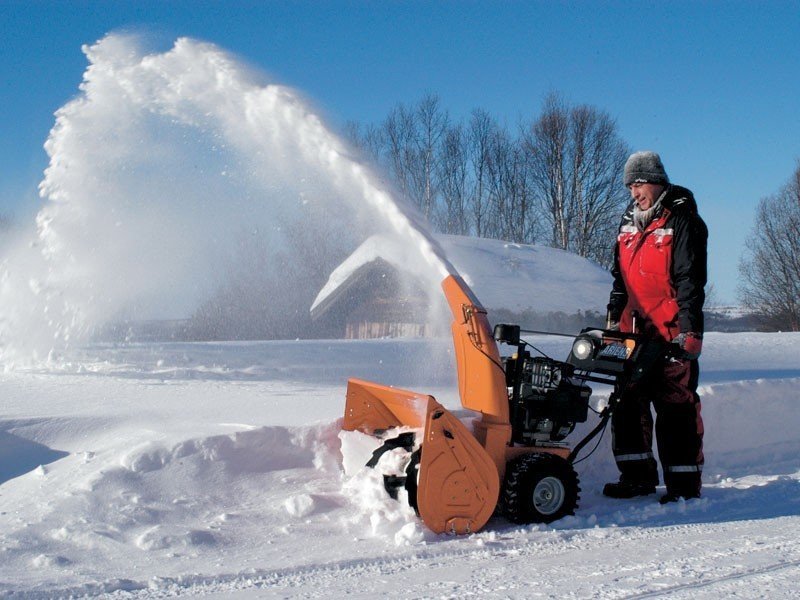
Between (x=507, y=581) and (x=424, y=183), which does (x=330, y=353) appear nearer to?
(x=507, y=581)

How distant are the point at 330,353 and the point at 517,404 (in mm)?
4990

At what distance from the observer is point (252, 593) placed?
3127 millimetres

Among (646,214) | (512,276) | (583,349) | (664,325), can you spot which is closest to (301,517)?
(583,349)

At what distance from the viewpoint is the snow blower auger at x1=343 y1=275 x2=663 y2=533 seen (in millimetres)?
3885

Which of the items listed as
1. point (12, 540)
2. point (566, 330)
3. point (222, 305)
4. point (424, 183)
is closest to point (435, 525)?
point (12, 540)

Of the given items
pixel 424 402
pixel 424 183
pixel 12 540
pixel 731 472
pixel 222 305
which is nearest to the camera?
pixel 12 540

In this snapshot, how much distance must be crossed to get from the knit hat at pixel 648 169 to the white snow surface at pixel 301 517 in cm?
166

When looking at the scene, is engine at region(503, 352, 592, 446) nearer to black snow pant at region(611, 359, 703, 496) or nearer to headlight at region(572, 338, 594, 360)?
headlight at region(572, 338, 594, 360)

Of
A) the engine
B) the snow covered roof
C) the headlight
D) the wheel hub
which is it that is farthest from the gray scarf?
the snow covered roof

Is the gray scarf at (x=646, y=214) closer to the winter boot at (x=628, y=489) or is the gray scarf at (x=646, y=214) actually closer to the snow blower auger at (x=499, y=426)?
the snow blower auger at (x=499, y=426)

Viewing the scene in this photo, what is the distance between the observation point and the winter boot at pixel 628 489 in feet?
16.0

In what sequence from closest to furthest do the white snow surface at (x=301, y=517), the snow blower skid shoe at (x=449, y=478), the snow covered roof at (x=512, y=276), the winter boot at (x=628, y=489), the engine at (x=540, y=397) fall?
the white snow surface at (x=301, y=517) < the snow blower skid shoe at (x=449, y=478) < the engine at (x=540, y=397) < the winter boot at (x=628, y=489) < the snow covered roof at (x=512, y=276)

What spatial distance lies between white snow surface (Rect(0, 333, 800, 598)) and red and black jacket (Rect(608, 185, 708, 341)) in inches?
35.4

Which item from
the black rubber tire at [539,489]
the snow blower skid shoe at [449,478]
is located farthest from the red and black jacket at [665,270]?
the snow blower skid shoe at [449,478]
